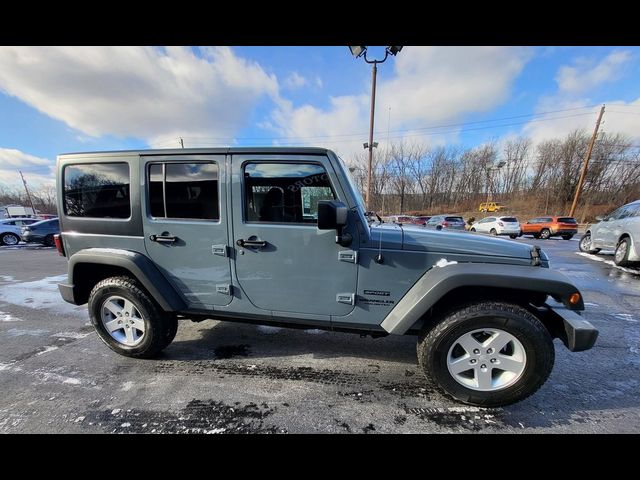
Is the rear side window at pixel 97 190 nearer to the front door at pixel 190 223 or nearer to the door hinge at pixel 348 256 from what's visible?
the front door at pixel 190 223

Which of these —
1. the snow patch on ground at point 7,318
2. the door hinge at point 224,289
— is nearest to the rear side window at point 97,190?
the door hinge at point 224,289

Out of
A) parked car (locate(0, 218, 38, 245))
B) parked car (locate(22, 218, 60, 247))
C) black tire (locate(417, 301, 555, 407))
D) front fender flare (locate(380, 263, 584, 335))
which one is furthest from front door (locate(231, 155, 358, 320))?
parked car (locate(0, 218, 38, 245))

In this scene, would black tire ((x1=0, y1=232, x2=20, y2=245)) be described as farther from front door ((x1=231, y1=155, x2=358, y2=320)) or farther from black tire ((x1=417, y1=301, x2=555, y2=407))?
black tire ((x1=417, y1=301, x2=555, y2=407))

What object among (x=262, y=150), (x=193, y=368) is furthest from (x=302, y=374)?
(x=262, y=150)

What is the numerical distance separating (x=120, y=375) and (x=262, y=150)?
101 inches

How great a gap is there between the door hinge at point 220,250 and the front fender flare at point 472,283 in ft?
5.37

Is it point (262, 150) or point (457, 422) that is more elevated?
point (262, 150)

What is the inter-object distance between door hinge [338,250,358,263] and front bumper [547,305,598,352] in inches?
66.0

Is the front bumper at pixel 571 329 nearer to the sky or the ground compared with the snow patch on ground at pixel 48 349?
nearer to the sky

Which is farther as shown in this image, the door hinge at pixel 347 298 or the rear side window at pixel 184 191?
the rear side window at pixel 184 191

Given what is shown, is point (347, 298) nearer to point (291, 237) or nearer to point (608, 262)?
point (291, 237)

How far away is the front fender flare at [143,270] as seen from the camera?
2.62 meters
